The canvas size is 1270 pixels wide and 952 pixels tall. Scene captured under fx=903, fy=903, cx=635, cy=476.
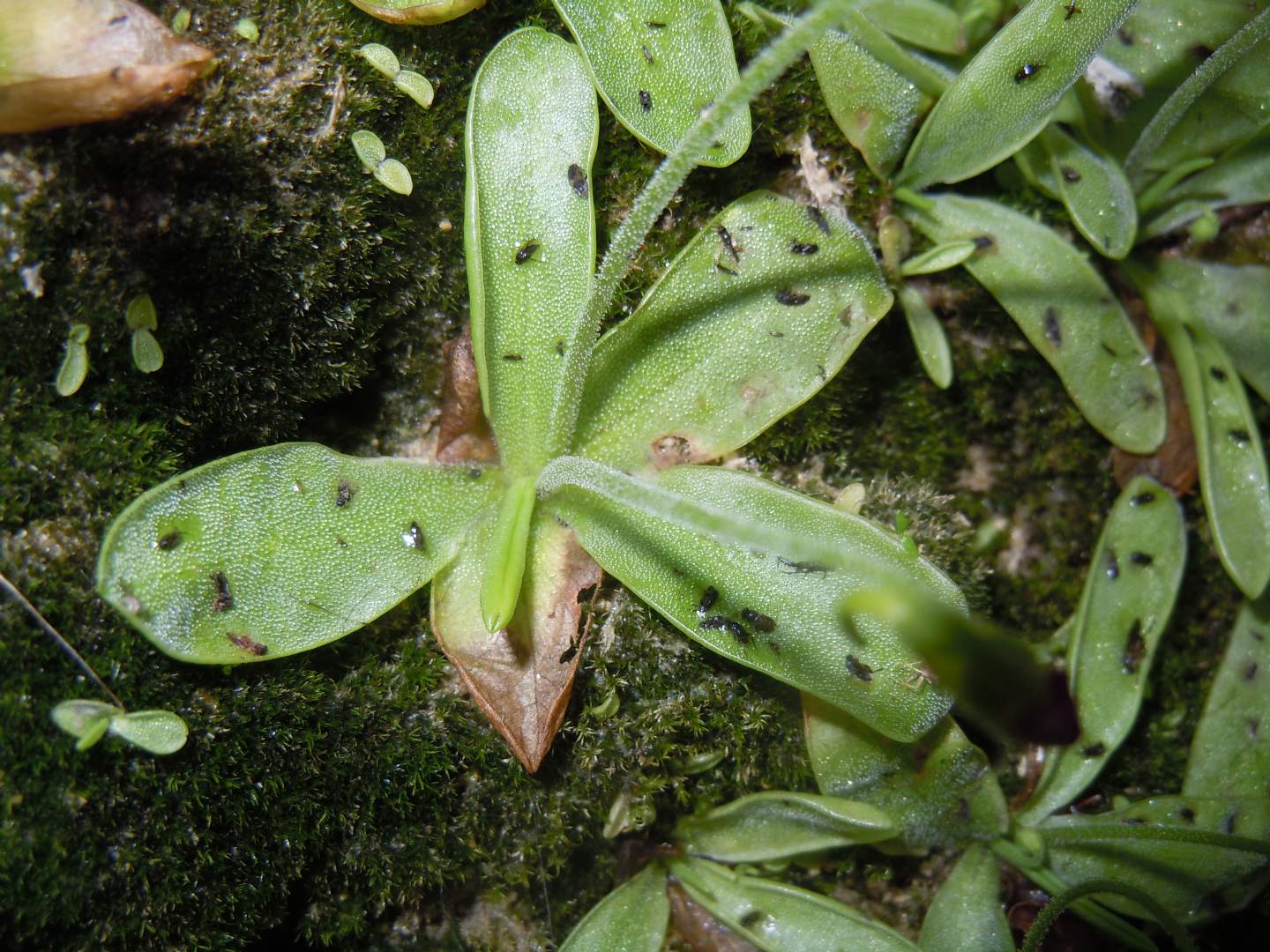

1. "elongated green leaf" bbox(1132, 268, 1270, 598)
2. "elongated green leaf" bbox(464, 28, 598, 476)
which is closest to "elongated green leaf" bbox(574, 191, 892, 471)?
"elongated green leaf" bbox(464, 28, 598, 476)

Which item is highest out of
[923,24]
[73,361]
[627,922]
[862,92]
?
[923,24]

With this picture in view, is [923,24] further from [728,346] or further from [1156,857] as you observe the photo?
[1156,857]

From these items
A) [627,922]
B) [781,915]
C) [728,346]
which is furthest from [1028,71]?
[627,922]

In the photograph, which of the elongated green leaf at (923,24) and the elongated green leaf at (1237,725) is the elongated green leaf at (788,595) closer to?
the elongated green leaf at (1237,725)

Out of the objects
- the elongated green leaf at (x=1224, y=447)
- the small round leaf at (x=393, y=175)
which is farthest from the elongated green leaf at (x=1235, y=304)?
the small round leaf at (x=393, y=175)

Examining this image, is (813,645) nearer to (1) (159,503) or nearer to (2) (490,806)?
(2) (490,806)
